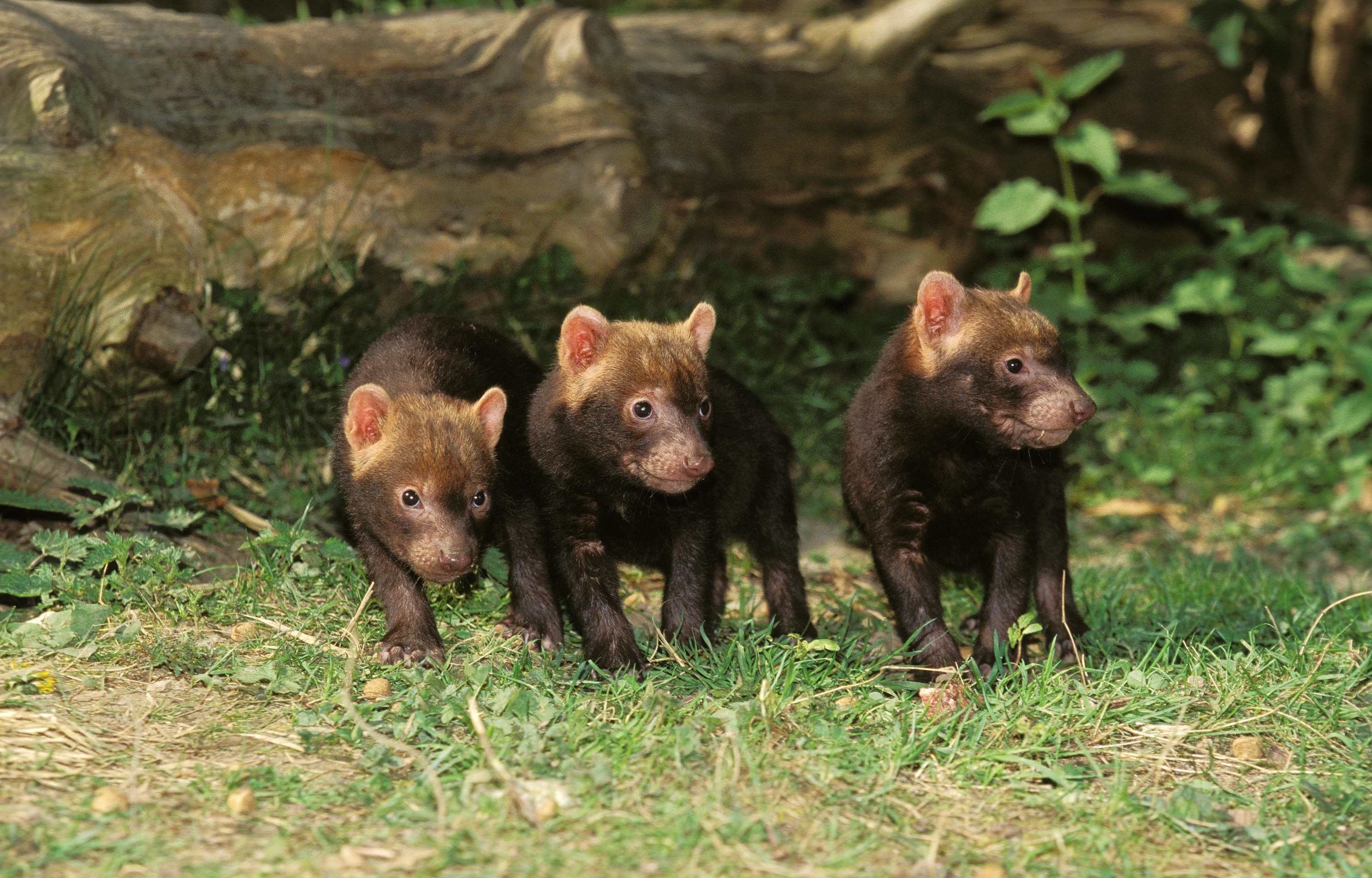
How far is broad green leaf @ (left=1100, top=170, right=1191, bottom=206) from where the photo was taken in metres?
9.39

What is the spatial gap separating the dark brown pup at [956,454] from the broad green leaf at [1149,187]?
→ 4202 millimetres

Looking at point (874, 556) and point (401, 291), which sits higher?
point (401, 291)

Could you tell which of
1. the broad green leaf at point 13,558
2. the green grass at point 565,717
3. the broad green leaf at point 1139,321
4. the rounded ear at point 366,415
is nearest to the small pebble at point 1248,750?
the green grass at point 565,717

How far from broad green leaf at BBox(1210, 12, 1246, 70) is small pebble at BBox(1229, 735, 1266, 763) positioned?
6633 mm

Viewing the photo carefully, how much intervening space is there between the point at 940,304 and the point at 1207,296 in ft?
16.1

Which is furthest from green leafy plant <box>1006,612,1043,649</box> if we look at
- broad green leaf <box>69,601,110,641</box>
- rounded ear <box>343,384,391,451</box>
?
broad green leaf <box>69,601,110,641</box>

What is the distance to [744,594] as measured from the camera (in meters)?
6.27

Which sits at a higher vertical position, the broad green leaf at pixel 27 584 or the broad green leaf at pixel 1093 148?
the broad green leaf at pixel 1093 148

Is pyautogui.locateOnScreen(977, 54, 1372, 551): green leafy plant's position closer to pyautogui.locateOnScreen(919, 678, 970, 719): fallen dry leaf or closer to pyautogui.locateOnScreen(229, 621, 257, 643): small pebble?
pyautogui.locateOnScreen(919, 678, 970, 719): fallen dry leaf

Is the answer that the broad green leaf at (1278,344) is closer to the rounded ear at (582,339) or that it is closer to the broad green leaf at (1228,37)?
the broad green leaf at (1228,37)

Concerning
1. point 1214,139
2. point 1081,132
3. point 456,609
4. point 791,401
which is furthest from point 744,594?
point 1214,139

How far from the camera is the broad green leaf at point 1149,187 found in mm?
9391

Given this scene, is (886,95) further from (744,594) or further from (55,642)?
(55,642)

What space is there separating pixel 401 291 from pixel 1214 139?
6.69 m
